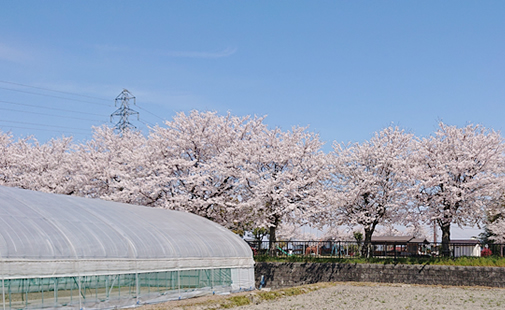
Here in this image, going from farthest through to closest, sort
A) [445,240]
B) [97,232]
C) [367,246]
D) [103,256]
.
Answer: [367,246]
[445,240]
[97,232]
[103,256]

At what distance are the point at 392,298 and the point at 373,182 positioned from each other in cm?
1294

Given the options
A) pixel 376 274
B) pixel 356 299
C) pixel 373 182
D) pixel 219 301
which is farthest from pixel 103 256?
pixel 373 182

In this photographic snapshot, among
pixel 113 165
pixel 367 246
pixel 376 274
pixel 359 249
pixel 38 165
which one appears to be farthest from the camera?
pixel 38 165

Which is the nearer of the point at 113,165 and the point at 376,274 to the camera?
the point at 376,274

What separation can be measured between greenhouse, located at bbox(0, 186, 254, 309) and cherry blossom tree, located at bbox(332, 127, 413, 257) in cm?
1247

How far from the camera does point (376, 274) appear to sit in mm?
33188

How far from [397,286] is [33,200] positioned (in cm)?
2083

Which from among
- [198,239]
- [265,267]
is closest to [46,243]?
[198,239]

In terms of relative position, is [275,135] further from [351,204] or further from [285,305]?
A: [285,305]

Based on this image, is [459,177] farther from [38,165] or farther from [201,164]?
[38,165]

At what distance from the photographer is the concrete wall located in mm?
30500

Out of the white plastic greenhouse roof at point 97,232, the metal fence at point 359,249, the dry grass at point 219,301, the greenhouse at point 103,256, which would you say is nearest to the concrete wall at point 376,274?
the metal fence at point 359,249

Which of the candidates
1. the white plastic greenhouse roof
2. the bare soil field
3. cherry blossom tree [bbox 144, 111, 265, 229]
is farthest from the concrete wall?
the white plastic greenhouse roof

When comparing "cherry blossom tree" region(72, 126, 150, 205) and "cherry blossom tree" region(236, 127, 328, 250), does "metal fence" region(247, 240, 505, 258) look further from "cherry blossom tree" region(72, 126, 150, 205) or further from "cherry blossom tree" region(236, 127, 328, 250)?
"cherry blossom tree" region(72, 126, 150, 205)
